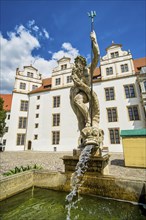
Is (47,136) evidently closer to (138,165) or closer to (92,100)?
(138,165)

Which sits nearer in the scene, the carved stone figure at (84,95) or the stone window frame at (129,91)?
the carved stone figure at (84,95)

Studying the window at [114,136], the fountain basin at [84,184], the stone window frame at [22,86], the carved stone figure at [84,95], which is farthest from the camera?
the stone window frame at [22,86]

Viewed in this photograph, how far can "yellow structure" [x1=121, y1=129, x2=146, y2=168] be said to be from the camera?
23.5 feet

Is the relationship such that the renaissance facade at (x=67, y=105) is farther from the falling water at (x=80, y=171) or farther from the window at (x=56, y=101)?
the falling water at (x=80, y=171)

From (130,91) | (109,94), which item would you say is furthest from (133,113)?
(109,94)

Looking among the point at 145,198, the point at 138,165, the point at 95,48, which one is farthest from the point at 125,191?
the point at 138,165

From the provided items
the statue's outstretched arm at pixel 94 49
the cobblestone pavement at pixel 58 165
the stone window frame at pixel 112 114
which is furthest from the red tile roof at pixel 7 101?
the statue's outstretched arm at pixel 94 49

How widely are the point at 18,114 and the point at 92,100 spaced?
66.1 ft

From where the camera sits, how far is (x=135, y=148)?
289 inches

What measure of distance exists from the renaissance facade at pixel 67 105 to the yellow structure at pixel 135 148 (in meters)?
8.10

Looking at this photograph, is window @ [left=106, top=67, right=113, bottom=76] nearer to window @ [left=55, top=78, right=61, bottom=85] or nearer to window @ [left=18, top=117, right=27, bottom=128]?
window @ [left=55, top=78, right=61, bottom=85]

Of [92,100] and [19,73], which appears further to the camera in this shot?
[19,73]

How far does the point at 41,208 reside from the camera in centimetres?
222

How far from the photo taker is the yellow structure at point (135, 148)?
282 inches
